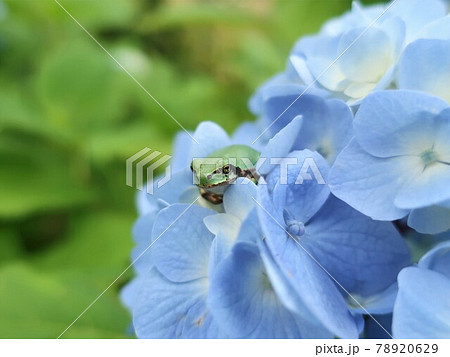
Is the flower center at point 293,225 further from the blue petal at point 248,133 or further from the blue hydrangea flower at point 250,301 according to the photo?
the blue petal at point 248,133

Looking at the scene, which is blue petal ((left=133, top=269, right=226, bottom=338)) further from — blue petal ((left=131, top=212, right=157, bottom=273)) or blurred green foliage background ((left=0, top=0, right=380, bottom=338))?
blurred green foliage background ((left=0, top=0, right=380, bottom=338))

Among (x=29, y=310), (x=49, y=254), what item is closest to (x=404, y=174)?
(x=29, y=310)

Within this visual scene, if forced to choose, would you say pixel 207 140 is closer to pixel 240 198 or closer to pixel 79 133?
pixel 240 198

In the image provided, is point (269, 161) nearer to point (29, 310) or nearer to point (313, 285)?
point (313, 285)

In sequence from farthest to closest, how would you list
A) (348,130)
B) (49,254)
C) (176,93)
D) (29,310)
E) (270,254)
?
(176,93), (49,254), (29,310), (348,130), (270,254)

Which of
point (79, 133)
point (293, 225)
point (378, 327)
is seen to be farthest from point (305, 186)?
point (79, 133)

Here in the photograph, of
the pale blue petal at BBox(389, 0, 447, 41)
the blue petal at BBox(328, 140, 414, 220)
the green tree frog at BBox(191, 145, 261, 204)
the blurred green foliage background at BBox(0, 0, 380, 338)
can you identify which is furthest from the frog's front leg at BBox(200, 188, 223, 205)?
the blurred green foliage background at BBox(0, 0, 380, 338)
